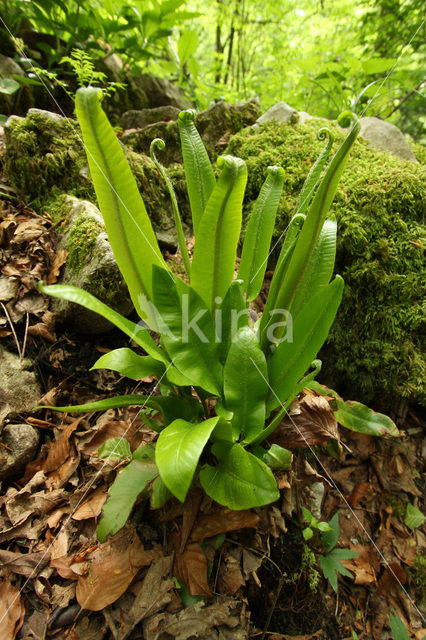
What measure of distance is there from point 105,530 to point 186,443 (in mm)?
380

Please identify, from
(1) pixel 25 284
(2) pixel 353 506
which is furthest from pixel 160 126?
(2) pixel 353 506

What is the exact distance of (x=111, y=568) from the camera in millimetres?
840

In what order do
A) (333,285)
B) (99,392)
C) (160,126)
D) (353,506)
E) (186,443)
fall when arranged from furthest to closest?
(160,126) → (353,506) → (99,392) → (333,285) → (186,443)

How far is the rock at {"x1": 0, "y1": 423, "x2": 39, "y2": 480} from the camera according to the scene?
3.34 ft

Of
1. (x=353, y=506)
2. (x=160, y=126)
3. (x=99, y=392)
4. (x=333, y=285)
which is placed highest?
(x=160, y=126)

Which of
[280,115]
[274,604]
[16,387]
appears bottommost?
[274,604]

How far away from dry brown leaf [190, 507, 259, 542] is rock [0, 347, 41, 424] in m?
0.71

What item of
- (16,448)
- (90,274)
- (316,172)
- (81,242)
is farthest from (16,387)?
(316,172)

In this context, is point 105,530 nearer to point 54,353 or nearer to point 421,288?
point 54,353

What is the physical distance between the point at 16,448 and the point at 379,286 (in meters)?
1.57

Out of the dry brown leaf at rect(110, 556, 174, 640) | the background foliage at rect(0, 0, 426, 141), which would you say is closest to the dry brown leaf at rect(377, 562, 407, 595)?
the dry brown leaf at rect(110, 556, 174, 640)

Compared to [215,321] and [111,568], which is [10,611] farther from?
[215,321]

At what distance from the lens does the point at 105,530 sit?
796 millimetres

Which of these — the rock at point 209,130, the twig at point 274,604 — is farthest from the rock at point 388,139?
the twig at point 274,604
